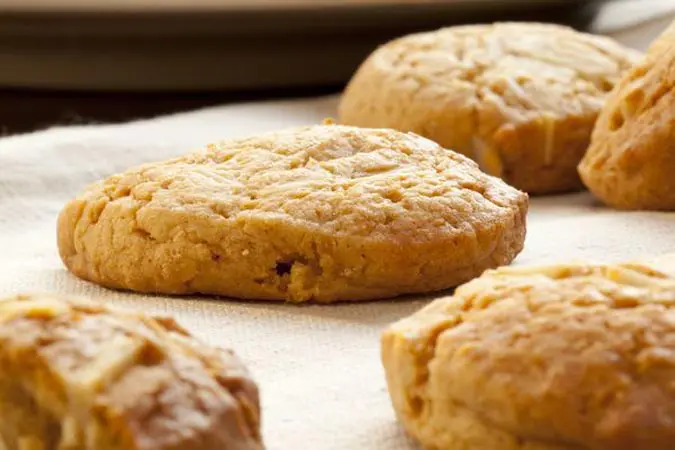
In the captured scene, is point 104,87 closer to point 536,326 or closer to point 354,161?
point 354,161

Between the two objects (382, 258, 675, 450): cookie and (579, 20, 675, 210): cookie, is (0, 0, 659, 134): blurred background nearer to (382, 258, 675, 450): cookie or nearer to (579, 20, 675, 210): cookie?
(579, 20, 675, 210): cookie

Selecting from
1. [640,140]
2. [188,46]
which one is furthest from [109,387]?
[188,46]

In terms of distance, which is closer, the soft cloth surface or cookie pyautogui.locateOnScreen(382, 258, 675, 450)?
cookie pyautogui.locateOnScreen(382, 258, 675, 450)

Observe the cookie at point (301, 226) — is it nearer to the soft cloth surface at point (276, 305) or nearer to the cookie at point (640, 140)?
the soft cloth surface at point (276, 305)

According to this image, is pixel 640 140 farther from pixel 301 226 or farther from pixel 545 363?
pixel 545 363

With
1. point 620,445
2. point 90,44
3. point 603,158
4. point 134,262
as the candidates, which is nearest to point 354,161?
point 134,262

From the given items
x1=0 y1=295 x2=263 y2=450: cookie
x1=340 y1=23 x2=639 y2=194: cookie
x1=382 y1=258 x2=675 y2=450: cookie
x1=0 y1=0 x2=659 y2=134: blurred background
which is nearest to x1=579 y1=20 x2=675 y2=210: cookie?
x1=340 y1=23 x2=639 y2=194: cookie

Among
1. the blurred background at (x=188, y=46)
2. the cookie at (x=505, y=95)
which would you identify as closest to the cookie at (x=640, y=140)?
the cookie at (x=505, y=95)
